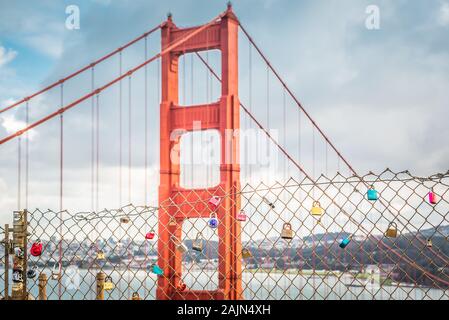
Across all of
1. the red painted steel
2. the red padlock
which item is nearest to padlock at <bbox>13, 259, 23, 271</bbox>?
the red padlock

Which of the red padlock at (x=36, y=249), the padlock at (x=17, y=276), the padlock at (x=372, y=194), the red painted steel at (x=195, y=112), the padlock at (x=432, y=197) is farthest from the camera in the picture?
the red painted steel at (x=195, y=112)

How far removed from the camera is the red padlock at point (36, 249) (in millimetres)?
5451

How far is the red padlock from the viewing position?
5.45 m

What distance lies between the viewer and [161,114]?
18.9 metres

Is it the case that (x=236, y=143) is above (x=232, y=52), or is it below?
below

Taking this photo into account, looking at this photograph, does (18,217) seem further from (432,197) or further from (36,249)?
(432,197)

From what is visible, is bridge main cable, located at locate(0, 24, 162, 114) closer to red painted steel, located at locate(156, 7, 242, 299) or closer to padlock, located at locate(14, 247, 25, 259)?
red painted steel, located at locate(156, 7, 242, 299)

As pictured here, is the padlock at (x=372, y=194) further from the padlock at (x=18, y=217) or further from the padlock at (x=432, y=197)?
the padlock at (x=18, y=217)

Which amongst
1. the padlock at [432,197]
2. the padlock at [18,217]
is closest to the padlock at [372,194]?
the padlock at [432,197]

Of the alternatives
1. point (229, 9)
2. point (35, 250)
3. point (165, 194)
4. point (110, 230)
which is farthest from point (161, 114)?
point (110, 230)

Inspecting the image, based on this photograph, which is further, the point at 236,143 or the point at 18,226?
the point at 236,143
